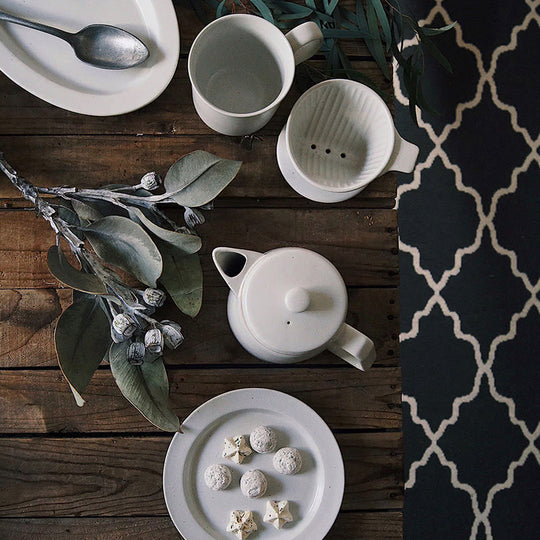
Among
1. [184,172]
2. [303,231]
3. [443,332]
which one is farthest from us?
[443,332]

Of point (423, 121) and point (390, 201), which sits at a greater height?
point (390, 201)

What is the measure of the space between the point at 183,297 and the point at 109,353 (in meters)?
0.10

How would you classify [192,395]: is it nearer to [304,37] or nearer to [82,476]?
[82,476]

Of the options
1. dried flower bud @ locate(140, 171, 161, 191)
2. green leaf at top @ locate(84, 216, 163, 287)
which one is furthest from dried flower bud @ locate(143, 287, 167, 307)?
dried flower bud @ locate(140, 171, 161, 191)

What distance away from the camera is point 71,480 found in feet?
2.39

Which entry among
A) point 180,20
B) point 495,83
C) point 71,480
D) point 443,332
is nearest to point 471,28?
point 495,83

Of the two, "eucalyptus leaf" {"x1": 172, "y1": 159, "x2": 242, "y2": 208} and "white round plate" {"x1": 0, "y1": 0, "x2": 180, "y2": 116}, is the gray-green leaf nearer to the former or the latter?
"eucalyptus leaf" {"x1": 172, "y1": 159, "x2": 242, "y2": 208}

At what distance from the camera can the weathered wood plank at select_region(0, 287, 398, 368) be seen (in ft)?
2.40

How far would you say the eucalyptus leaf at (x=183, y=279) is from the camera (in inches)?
27.0

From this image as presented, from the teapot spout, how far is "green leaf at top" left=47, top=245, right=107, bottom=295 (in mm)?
125

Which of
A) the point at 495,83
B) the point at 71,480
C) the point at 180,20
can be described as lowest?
the point at 71,480

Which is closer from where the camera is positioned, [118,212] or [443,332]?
[118,212]

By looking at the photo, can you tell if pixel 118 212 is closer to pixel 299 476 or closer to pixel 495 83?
pixel 299 476

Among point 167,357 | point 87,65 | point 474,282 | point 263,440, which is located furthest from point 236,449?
point 474,282
